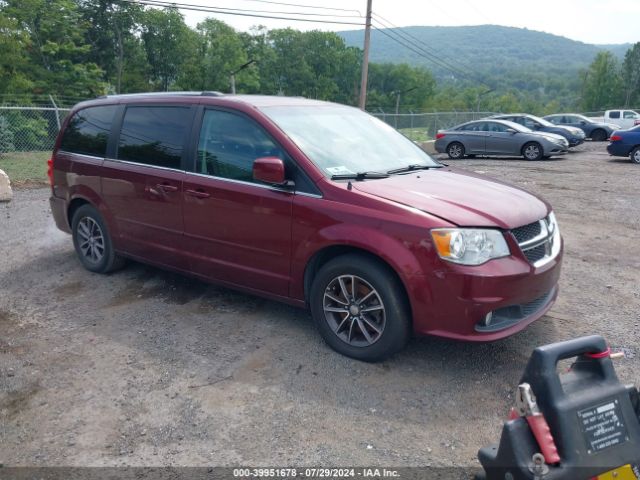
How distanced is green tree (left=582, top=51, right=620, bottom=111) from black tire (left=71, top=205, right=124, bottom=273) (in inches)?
3566

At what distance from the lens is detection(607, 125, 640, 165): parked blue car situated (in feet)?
53.7

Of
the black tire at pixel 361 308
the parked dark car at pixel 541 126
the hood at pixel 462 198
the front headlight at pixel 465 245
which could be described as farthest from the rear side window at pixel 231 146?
the parked dark car at pixel 541 126

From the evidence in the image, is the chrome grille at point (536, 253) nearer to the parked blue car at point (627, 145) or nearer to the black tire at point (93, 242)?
the black tire at point (93, 242)

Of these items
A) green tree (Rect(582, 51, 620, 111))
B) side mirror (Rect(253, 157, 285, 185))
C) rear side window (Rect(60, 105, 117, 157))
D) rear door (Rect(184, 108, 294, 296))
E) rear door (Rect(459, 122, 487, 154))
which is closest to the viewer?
side mirror (Rect(253, 157, 285, 185))

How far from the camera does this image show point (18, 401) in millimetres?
3426

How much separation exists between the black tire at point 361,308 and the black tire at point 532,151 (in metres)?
15.5

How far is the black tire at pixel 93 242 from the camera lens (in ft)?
18.1

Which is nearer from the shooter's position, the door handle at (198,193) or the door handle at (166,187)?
the door handle at (198,193)

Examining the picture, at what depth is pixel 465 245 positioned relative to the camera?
338cm

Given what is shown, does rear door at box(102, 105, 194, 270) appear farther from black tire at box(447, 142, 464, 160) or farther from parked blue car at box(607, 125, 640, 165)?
parked blue car at box(607, 125, 640, 165)

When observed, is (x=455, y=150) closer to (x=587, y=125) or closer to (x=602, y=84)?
(x=587, y=125)

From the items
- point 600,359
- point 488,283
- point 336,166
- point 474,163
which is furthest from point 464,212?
point 474,163

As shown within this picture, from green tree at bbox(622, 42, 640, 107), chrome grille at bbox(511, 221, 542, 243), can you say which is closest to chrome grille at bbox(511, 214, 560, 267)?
chrome grille at bbox(511, 221, 542, 243)

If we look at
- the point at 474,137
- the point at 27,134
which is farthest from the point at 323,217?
the point at 27,134
